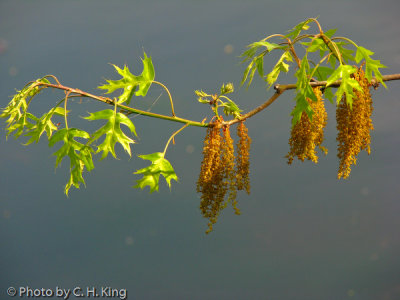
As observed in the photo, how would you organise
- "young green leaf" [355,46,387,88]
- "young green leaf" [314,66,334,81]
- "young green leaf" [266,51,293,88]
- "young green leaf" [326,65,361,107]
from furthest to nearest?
"young green leaf" [314,66,334,81] → "young green leaf" [266,51,293,88] → "young green leaf" [355,46,387,88] → "young green leaf" [326,65,361,107]

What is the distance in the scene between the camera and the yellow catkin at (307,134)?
2875 mm

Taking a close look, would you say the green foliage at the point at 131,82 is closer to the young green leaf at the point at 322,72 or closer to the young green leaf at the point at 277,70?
the young green leaf at the point at 277,70

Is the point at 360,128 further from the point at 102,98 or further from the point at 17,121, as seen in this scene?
the point at 17,121

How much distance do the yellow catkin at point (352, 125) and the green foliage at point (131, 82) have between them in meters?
1.18

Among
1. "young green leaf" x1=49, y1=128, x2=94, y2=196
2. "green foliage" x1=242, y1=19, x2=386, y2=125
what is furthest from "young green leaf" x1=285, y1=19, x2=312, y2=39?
"young green leaf" x1=49, y1=128, x2=94, y2=196

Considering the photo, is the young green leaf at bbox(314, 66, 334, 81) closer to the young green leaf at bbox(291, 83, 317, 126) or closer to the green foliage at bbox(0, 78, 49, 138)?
the young green leaf at bbox(291, 83, 317, 126)

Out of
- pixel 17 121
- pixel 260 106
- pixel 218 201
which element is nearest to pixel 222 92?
pixel 260 106

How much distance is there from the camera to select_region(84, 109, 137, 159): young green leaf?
2.71 meters

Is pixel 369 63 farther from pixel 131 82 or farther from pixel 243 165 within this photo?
pixel 131 82

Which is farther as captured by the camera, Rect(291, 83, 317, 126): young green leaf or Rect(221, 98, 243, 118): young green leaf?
Rect(221, 98, 243, 118): young green leaf

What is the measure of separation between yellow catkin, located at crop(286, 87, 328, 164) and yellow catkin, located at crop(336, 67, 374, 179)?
11 cm

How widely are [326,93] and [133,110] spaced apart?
4.48ft

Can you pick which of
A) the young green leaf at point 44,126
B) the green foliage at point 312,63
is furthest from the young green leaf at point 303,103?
the young green leaf at point 44,126

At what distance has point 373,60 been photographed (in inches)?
110
